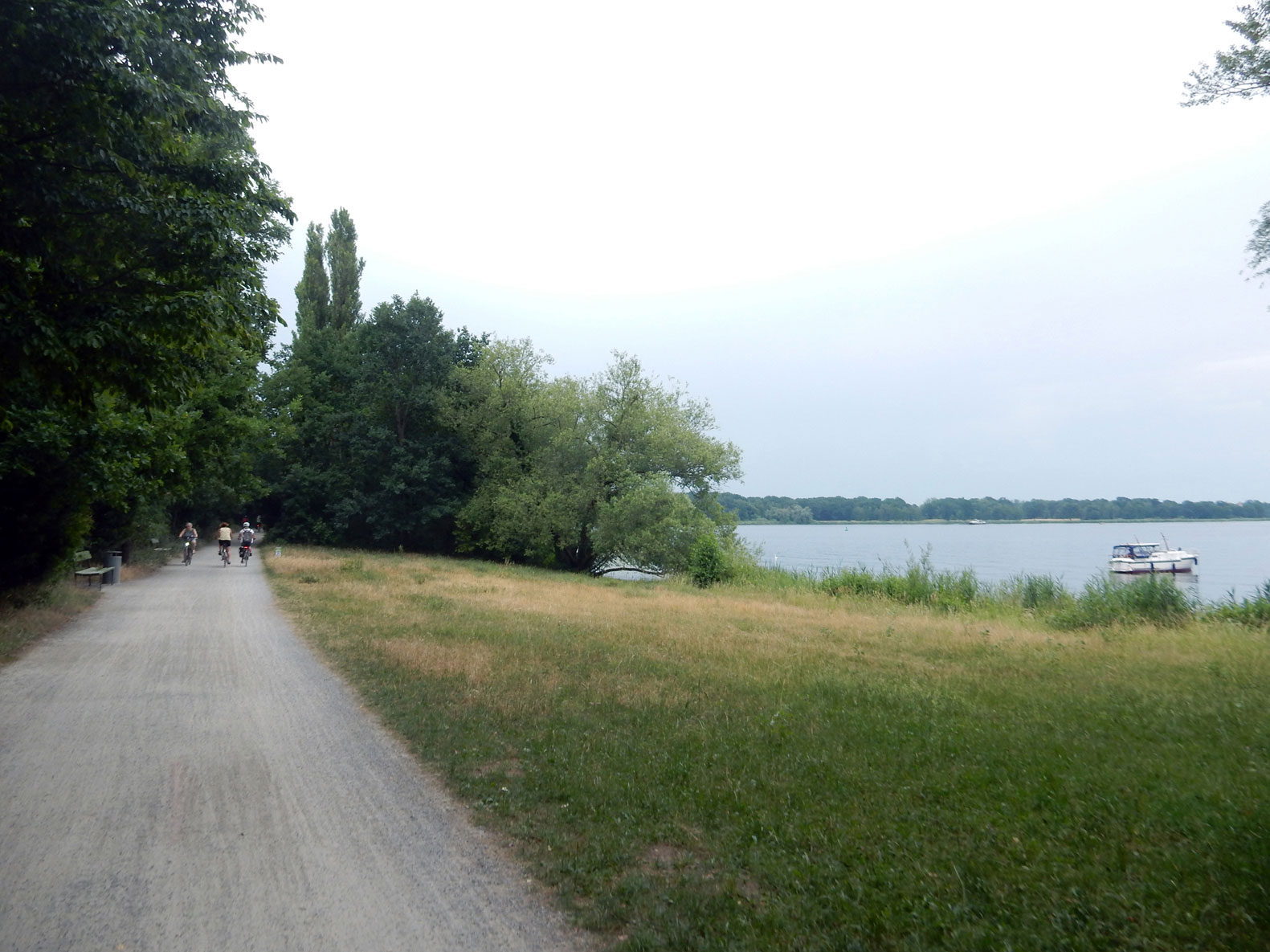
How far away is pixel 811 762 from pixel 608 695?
10.2 ft

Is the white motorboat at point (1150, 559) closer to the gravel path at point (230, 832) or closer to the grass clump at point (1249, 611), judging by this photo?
the grass clump at point (1249, 611)

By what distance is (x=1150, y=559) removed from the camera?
46.2 meters

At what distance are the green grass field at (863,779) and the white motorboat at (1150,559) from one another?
1513 inches

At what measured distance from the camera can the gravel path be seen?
156 inches

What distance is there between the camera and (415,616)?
52.1 feet

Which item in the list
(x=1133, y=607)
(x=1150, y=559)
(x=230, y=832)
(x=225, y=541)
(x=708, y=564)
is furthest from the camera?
(x=1150, y=559)

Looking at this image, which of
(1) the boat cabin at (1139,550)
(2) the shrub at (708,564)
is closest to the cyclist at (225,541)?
(2) the shrub at (708,564)

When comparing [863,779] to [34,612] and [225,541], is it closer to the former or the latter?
[34,612]

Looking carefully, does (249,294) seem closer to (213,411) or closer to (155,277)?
(155,277)

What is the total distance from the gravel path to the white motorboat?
161 ft

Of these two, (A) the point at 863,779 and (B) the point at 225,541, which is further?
(B) the point at 225,541

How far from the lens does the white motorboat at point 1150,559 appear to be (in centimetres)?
4603

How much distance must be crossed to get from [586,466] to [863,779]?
36.8m

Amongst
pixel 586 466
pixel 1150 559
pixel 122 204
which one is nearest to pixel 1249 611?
pixel 122 204
